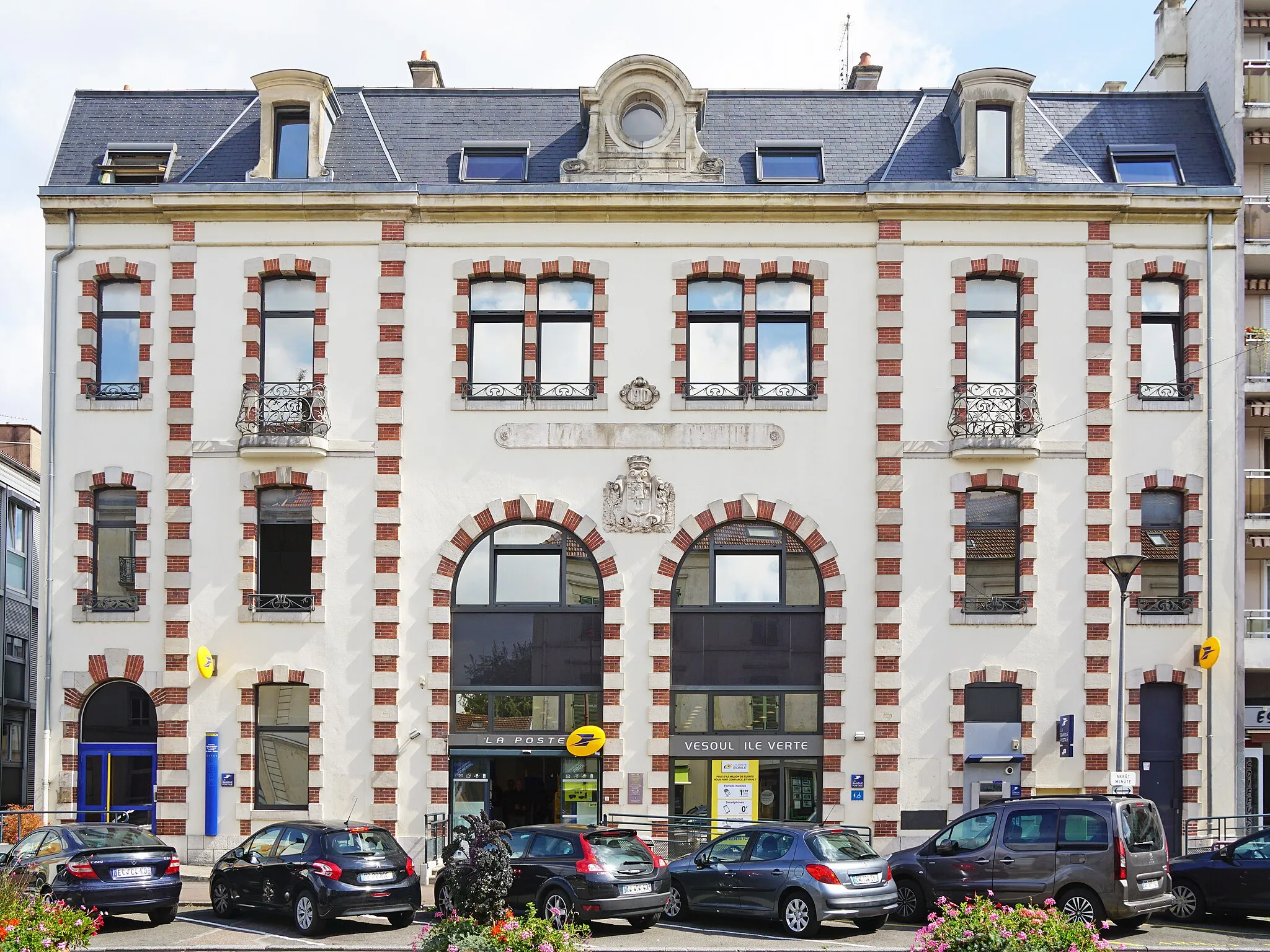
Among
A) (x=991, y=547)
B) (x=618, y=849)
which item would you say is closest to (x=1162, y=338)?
(x=991, y=547)

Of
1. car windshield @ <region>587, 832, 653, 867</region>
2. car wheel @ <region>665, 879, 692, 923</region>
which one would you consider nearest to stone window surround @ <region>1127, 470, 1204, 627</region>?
car wheel @ <region>665, 879, 692, 923</region>

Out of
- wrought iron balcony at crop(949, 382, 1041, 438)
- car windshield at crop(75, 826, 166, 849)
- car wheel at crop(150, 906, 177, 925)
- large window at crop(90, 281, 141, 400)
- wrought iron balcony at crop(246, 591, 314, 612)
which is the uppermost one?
large window at crop(90, 281, 141, 400)

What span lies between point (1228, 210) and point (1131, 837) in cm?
1357

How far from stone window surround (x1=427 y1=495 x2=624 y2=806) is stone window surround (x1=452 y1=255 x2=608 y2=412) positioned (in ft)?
6.02

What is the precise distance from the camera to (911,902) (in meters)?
19.2

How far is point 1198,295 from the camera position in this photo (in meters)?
25.9

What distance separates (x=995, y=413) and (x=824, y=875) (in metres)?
10.9

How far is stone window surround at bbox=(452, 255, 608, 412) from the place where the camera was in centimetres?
2583

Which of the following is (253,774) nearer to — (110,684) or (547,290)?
(110,684)

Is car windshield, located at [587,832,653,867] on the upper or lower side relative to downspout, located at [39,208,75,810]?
lower

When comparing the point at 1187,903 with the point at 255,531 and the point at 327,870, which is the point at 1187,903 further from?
the point at 255,531

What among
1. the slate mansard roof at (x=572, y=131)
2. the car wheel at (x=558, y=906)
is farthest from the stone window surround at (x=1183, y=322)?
the car wheel at (x=558, y=906)

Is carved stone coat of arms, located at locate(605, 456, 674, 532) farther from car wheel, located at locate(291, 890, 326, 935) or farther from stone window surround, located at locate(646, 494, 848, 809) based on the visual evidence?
car wheel, located at locate(291, 890, 326, 935)

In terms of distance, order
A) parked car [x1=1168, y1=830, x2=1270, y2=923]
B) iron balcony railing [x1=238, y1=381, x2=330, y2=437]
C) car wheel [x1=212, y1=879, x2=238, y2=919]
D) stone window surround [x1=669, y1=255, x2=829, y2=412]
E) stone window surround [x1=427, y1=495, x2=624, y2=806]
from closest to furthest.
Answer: parked car [x1=1168, y1=830, x2=1270, y2=923] → car wheel [x1=212, y1=879, x2=238, y2=919] → stone window surround [x1=427, y1=495, x2=624, y2=806] → iron balcony railing [x1=238, y1=381, x2=330, y2=437] → stone window surround [x1=669, y1=255, x2=829, y2=412]
